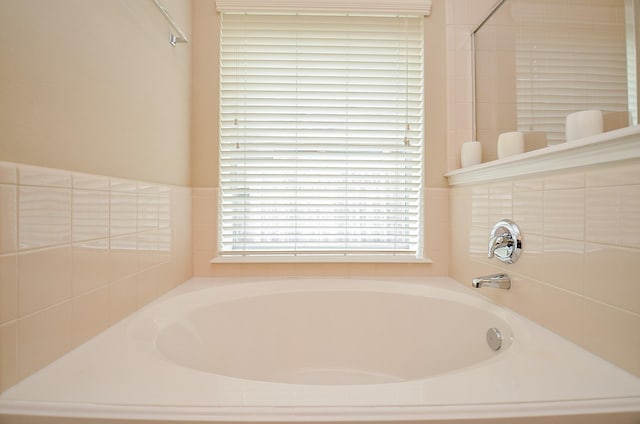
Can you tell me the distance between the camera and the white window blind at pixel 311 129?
1.70 metres

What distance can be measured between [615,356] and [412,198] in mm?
1095

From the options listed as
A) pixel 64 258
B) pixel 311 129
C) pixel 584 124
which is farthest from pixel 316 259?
pixel 584 124

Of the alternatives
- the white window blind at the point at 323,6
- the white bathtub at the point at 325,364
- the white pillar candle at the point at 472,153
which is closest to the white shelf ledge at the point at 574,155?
the white pillar candle at the point at 472,153

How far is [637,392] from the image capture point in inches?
25.1

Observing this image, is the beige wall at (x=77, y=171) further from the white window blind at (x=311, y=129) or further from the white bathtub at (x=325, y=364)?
the white window blind at (x=311, y=129)

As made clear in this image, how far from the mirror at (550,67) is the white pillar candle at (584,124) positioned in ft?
0.07

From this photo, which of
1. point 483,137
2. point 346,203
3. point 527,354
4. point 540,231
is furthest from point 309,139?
point 527,354

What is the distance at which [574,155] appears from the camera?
2.84 feet

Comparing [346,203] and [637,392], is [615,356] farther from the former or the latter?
[346,203]

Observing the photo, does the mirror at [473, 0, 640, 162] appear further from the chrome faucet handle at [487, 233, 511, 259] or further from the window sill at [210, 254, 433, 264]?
the window sill at [210, 254, 433, 264]

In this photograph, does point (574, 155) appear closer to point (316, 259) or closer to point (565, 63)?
point (565, 63)

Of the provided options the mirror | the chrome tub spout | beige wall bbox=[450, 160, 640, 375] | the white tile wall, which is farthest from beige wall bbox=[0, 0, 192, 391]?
the mirror

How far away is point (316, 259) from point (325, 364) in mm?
505

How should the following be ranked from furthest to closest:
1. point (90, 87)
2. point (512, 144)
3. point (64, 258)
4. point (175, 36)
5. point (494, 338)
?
1. point (175, 36)
2. point (512, 144)
3. point (494, 338)
4. point (90, 87)
5. point (64, 258)
